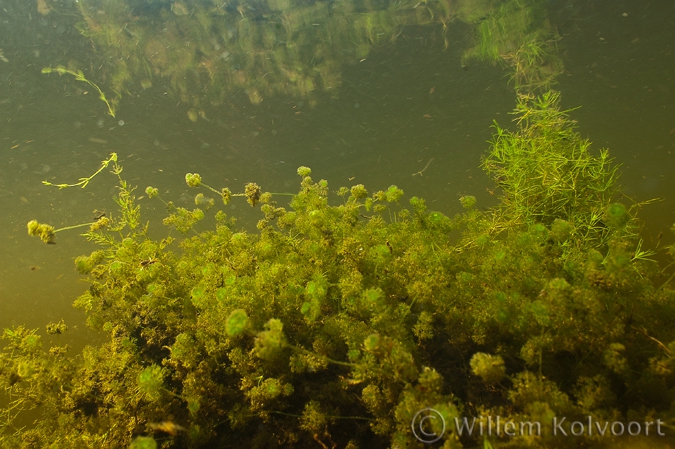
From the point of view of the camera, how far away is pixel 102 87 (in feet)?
20.4

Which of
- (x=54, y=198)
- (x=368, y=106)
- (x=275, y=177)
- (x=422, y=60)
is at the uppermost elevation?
(x=422, y=60)

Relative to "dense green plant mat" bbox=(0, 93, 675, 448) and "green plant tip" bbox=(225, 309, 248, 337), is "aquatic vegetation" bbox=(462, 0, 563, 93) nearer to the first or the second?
"dense green plant mat" bbox=(0, 93, 675, 448)

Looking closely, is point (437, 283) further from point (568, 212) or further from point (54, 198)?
point (54, 198)

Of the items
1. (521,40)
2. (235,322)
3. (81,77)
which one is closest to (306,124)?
(81,77)

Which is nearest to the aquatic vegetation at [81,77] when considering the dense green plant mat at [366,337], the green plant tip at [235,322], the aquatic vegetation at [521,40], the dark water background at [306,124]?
the dark water background at [306,124]

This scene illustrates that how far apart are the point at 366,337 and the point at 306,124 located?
5.94 m

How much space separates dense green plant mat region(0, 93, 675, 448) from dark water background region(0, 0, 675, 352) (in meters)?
3.27

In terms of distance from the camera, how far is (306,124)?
7059mm

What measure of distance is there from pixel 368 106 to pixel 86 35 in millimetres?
5276

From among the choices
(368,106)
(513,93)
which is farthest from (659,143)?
(368,106)

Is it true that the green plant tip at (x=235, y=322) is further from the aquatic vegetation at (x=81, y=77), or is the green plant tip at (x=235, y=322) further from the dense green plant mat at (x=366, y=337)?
the aquatic vegetation at (x=81, y=77)

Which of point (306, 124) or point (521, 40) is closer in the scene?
point (521, 40)

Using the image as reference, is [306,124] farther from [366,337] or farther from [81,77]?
[366,337]

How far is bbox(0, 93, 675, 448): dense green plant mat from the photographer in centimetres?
153
